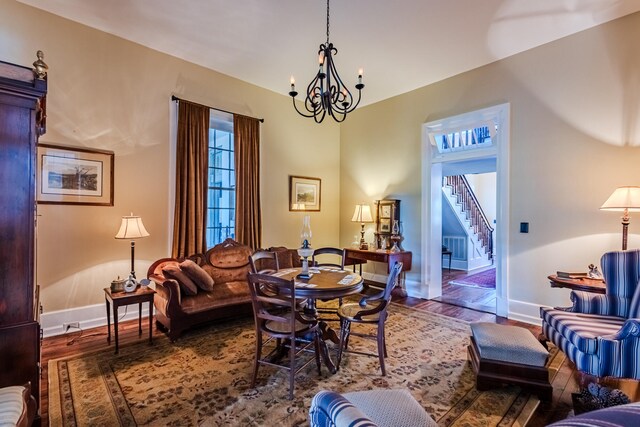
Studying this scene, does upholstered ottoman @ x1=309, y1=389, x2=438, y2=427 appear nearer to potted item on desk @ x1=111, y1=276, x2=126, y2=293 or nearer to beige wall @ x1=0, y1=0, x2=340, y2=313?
potted item on desk @ x1=111, y1=276, x2=126, y2=293

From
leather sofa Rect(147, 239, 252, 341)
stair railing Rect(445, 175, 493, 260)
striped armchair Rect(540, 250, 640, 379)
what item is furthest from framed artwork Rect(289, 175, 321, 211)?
striped armchair Rect(540, 250, 640, 379)

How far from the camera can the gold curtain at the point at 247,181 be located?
474cm

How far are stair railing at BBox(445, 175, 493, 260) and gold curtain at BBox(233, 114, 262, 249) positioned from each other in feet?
16.2

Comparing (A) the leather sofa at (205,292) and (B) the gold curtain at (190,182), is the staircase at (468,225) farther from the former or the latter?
(B) the gold curtain at (190,182)

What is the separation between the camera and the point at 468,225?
777 centimetres

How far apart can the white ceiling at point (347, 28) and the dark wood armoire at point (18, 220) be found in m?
2.02

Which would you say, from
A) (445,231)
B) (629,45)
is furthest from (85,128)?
(445,231)

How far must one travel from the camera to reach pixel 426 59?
4156mm

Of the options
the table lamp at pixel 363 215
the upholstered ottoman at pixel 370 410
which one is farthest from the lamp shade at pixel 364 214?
the upholstered ottoman at pixel 370 410

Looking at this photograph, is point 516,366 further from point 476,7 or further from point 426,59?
point 426,59

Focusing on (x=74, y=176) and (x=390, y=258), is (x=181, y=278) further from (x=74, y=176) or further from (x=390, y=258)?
(x=390, y=258)

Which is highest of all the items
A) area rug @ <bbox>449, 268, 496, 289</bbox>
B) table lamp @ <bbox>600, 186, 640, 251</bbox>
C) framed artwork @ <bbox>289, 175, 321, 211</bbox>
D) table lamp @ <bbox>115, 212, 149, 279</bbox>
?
framed artwork @ <bbox>289, 175, 321, 211</bbox>

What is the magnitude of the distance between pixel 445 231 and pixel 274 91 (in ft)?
18.7

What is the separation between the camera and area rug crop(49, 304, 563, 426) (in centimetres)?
199
